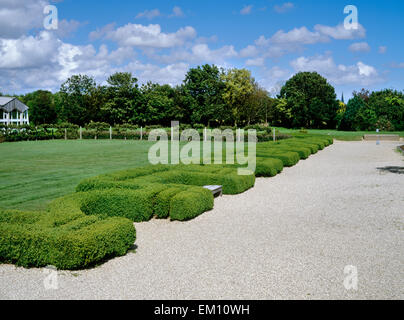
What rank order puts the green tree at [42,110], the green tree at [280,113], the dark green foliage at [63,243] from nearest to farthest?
the dark green foliage at [63,243], the green tree at [280,113], the green tree at [42,110]

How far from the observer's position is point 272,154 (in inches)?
575

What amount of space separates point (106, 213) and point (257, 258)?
325 cm

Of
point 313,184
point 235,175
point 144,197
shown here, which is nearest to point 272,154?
point 313,184

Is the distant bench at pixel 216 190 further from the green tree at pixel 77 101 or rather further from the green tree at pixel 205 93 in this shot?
the green tree at pixel 77 101

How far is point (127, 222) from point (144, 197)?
154cm

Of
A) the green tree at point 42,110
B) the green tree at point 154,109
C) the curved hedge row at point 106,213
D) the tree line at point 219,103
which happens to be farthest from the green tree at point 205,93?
the curved hedge row at point 106,213

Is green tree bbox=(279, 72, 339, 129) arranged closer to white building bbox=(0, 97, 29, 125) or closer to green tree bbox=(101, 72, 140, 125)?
green tree bbox=(101, 72, 140, 125)

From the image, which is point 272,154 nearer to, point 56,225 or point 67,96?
point 56,225

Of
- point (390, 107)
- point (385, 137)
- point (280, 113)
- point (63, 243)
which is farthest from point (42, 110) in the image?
point (63, 243)

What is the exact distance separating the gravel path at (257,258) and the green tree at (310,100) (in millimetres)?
53294

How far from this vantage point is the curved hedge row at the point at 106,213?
456 centimetres

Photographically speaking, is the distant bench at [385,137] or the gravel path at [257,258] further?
the distant bench at [385,137]

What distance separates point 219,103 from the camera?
5072 cm

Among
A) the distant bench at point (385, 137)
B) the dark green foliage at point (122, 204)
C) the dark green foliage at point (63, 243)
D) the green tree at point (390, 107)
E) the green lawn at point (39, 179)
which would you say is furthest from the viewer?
the green tree at point (390, 107)
